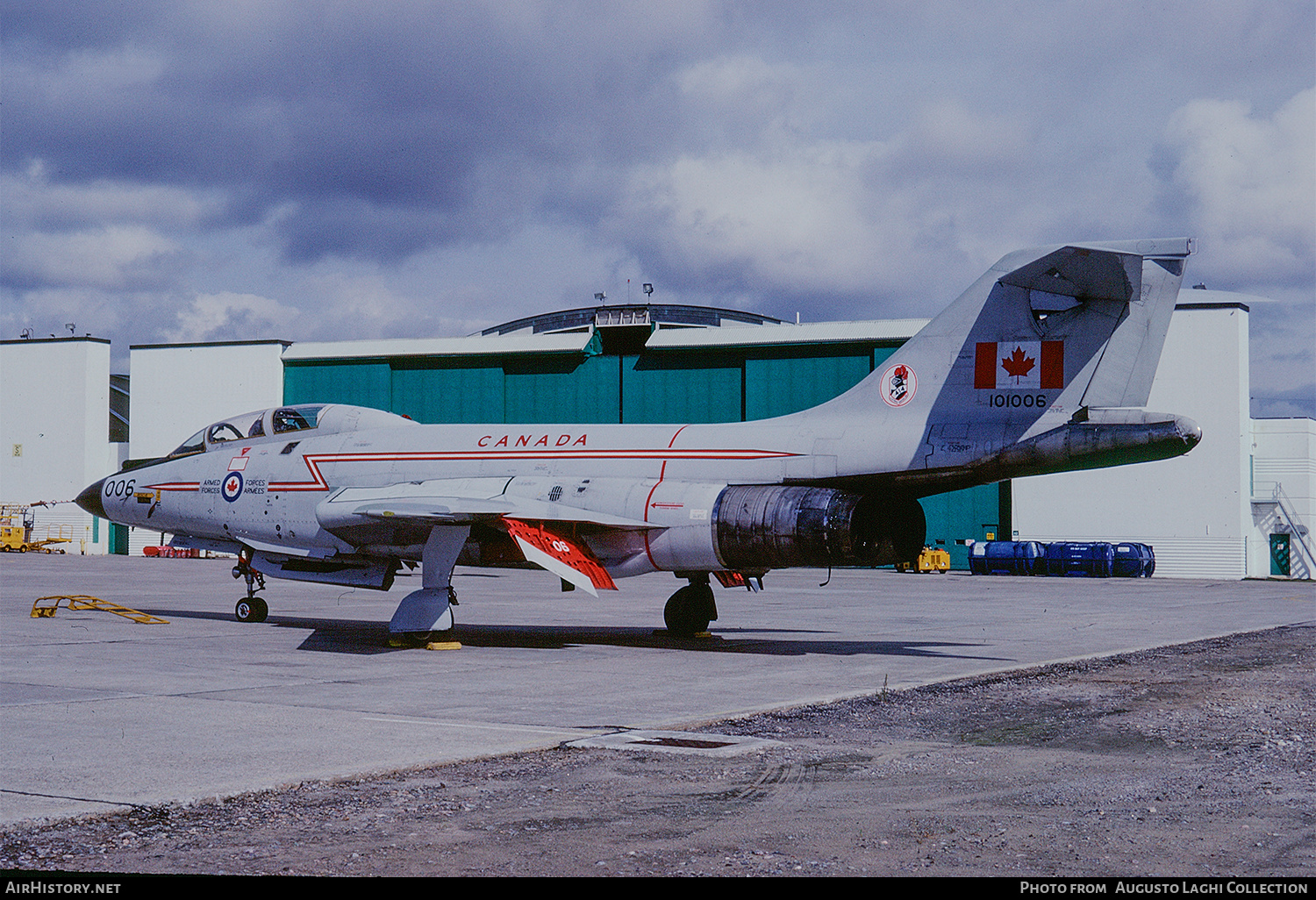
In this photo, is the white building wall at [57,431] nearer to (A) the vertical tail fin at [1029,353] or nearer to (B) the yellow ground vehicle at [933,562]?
(B) the yellow ground vehicle at [933,562]

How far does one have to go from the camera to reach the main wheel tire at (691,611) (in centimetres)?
1888

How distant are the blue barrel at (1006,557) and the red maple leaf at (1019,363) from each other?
34.5 meters

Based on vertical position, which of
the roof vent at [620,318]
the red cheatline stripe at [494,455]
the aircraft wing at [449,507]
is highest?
the roof vent at [620,318]

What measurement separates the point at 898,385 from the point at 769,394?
34651 mm

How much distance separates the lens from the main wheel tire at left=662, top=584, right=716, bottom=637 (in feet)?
61.9

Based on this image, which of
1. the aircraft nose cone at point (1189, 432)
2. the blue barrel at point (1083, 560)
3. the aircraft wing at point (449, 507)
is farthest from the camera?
the blue barrel at point (1083, 560)

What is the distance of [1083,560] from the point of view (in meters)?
47.1

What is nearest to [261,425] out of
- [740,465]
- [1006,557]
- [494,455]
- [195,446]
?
[195,446]

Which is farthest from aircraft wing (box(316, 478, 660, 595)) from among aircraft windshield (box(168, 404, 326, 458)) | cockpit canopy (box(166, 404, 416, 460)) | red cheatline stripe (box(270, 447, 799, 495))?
aircraft windshield (box(168, 404, 326, 458))

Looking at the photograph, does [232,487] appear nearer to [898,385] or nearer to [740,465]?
[740,465]

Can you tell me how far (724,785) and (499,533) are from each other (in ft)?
33.6

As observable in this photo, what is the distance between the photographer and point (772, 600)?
28.9 metres

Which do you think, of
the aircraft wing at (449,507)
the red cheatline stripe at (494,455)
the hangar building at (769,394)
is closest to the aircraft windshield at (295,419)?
the red cheatline stripe at (494,455)

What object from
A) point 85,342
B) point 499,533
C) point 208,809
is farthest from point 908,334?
point 208,809
